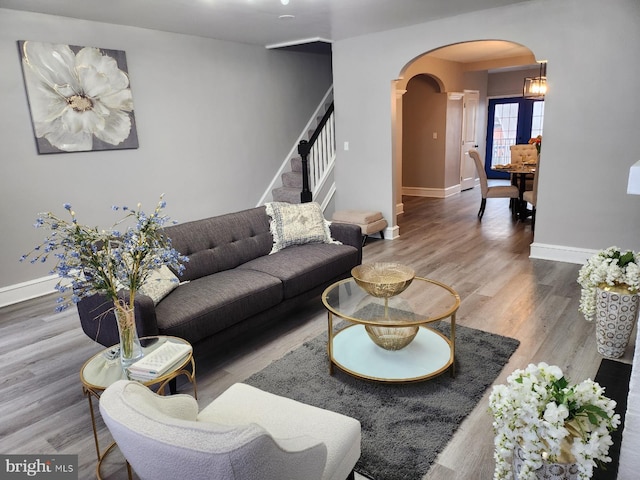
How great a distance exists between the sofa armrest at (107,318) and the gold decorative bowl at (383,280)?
1204 millimetres

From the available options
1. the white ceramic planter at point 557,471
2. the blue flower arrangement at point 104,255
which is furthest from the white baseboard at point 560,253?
the blue flower arrangement at point 104,255

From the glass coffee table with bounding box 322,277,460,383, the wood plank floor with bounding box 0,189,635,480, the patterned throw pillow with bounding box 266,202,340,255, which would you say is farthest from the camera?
the patterned throw pillow with bounding box 266,202,340,255

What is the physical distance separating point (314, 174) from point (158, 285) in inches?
164

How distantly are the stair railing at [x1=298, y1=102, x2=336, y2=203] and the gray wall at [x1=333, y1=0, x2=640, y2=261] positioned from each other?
1716mm

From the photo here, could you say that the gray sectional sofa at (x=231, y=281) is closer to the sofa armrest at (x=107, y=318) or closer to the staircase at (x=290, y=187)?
the sofa armrest at (x=107, y=318)

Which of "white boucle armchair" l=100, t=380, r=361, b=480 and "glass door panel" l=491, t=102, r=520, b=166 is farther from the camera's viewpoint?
"glass door panel" l=491, t=102, r=520, b=166

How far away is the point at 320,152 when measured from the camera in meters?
6.66

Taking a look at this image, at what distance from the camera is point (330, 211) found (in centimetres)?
693

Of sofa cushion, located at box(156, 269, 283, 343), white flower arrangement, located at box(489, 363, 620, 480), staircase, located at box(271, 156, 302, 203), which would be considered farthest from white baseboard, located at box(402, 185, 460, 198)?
white flower arrangement, located at box(489, 363, 620, 480)

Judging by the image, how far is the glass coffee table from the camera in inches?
98.1

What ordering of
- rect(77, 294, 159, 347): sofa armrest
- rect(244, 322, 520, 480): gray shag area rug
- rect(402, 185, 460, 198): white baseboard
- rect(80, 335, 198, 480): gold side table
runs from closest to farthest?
rect(80, 335, 198, 480): gold side table
rect(244, 322, 520, 480): gray shag area rug
rect(77, 294, 159, 347): sofa armrest
rect(402, 185, 460, 198): white baseboard

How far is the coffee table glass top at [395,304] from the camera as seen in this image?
253 cm

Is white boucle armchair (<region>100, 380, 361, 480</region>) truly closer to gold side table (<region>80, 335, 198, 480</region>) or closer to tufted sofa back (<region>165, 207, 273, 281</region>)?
gold side table (<region>80, 335, 198, 480</region>)

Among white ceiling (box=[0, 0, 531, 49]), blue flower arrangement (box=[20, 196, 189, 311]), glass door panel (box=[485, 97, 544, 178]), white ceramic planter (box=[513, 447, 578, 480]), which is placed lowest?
white ceramic planter (box=[513, 447, 578, 480])
